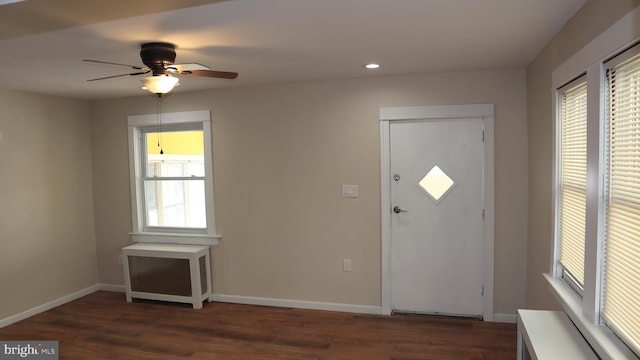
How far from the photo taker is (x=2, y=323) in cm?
389

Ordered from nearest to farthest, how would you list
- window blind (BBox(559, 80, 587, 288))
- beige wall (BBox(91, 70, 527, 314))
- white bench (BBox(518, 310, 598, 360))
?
1. white bench (BBox(518, 310, 598, 360))
2. window blind (BBox(559, 80, 587, 288))
3. beige wall (BBox(91, 70, 527, 314))

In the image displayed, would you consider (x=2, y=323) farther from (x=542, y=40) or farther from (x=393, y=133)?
(x=542, y=40)

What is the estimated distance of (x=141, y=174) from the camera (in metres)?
4.78

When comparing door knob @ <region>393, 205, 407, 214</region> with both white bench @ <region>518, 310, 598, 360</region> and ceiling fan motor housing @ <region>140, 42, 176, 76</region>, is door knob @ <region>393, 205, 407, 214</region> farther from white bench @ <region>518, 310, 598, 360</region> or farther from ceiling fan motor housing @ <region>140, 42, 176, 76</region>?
ceiling fan motor housing @ <region>140, 42, 176, 76</region>

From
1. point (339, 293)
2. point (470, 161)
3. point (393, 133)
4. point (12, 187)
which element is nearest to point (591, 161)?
point (470, 161)

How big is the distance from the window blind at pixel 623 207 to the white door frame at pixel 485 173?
1.83 meters

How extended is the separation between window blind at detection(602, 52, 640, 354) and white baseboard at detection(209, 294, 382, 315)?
243 centimetres

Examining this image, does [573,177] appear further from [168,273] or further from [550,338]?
[168,273]

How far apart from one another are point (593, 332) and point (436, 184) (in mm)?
2080

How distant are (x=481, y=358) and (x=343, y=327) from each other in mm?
1195

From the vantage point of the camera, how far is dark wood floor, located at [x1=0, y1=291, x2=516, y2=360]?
10.6ft

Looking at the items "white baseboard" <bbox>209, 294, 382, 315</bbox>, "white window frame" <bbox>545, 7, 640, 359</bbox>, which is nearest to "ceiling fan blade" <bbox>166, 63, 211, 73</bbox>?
"white window frame" <bbox>545, 7, 640, 359</bbox>
